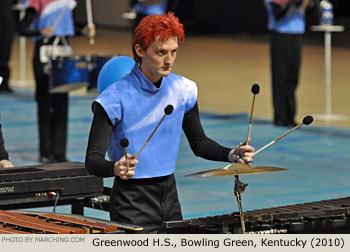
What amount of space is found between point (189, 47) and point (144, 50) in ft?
58.9

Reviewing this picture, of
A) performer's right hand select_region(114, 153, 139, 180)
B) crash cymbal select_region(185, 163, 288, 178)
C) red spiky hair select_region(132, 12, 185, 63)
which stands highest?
red spiky hair select_region(132, 12, 185, 63)

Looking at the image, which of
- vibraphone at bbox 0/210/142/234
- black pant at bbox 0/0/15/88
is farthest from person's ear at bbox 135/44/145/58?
black pant at bbox 0/0/15/88

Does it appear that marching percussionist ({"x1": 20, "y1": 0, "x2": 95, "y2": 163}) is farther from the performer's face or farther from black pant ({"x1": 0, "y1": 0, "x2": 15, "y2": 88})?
black pant ({"x1": 0, "y1": 0, "x2": 15, "y2": 88})

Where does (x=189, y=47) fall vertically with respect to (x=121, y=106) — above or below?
below

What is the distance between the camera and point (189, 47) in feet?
72.9

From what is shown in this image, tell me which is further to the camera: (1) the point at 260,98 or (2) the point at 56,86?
(1) the point at 260,98

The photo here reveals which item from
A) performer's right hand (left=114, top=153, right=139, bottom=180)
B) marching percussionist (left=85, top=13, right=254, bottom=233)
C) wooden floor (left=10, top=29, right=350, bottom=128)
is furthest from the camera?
wooden floor (left=10, top=29, right=350, bottom=128)

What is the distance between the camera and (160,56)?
4281mm

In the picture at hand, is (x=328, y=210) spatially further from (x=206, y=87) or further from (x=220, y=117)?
(x=206, y=87)

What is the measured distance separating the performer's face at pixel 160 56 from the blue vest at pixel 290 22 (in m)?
7.21

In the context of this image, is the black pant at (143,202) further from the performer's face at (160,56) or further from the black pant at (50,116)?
the black pant at (50,116)

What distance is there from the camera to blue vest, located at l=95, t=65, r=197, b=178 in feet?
14.3

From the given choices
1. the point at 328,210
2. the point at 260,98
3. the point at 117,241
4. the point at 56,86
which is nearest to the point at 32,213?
the point at 117,241

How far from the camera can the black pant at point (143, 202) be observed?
14.5 ft
